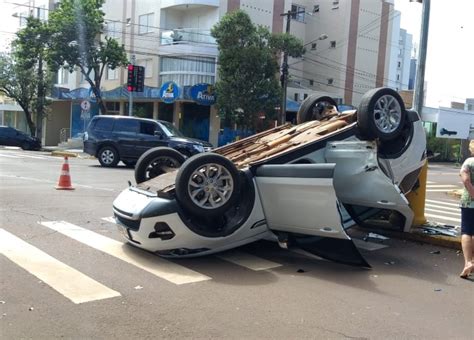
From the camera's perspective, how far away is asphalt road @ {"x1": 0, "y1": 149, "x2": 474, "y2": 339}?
4.26 metres

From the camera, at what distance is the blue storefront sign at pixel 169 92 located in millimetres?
32375

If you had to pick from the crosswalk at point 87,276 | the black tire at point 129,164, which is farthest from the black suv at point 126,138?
the crosswalk at point 87,276

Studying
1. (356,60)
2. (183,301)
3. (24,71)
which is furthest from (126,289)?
(356,60)

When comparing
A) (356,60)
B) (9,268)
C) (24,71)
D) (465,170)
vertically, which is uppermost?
(356,60)

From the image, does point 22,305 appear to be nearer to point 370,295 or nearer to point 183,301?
point 183,301

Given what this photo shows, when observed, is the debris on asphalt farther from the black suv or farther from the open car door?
the black suv

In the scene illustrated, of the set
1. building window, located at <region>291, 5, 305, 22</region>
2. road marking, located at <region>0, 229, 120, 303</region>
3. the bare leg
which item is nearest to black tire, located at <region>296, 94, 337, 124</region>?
the bare leg

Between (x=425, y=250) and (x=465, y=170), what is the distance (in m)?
1.76

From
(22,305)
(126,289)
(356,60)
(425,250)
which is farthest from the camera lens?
(356,60)

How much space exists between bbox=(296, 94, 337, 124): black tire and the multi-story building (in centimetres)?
2399

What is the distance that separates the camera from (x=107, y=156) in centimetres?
1952

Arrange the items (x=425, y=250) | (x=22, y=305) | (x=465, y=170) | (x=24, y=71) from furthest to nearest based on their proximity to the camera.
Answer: (x=24, y=71) < (x=425, y=250) < (x=465, y=170) < (x=22, y=305)

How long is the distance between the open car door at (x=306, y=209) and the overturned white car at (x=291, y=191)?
0.04ft

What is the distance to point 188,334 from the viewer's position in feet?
13.5
